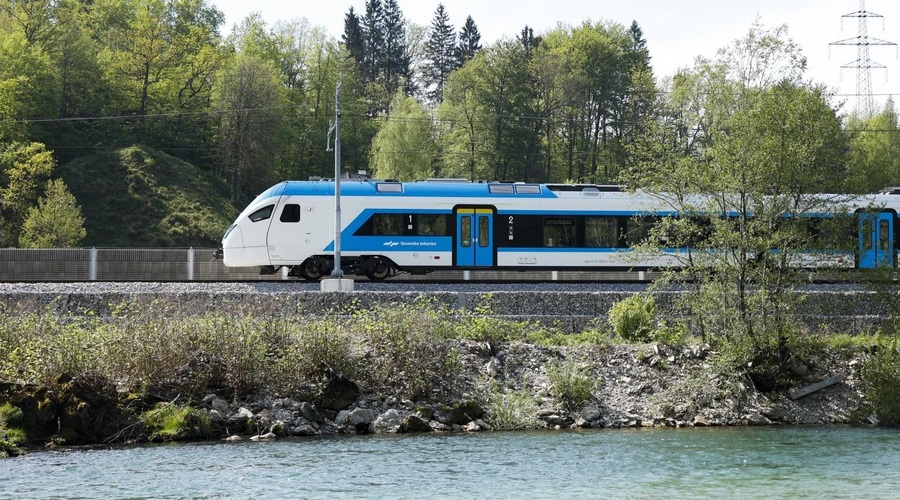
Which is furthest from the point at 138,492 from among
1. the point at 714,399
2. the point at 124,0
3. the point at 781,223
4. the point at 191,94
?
the point at 124,0

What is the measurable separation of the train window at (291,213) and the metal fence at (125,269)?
5049 millimetres

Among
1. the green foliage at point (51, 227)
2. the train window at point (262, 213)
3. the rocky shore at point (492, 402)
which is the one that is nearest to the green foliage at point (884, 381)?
the rocky shore at point (492, 402)

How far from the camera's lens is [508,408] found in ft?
71.1

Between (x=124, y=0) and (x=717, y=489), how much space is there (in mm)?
81939

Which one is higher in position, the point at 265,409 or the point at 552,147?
the point at 552,147

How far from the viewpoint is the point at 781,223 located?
2406 cm

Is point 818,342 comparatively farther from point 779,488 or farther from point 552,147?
point 552,147

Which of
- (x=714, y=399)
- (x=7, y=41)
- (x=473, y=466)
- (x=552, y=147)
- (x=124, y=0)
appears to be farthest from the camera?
(x=124, y=0)

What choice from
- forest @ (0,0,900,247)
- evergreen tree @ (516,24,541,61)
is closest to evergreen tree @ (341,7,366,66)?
forest @ (0,0,900,247)

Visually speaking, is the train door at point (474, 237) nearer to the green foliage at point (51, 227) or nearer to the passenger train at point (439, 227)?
the passenger train at point (439, 227)

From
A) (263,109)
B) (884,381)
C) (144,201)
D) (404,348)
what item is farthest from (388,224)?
(263,109)

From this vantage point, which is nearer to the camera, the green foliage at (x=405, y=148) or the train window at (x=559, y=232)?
the train window at (x=559, y=232)

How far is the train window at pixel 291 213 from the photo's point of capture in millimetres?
30281

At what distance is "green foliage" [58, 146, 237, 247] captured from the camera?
61.1 m
